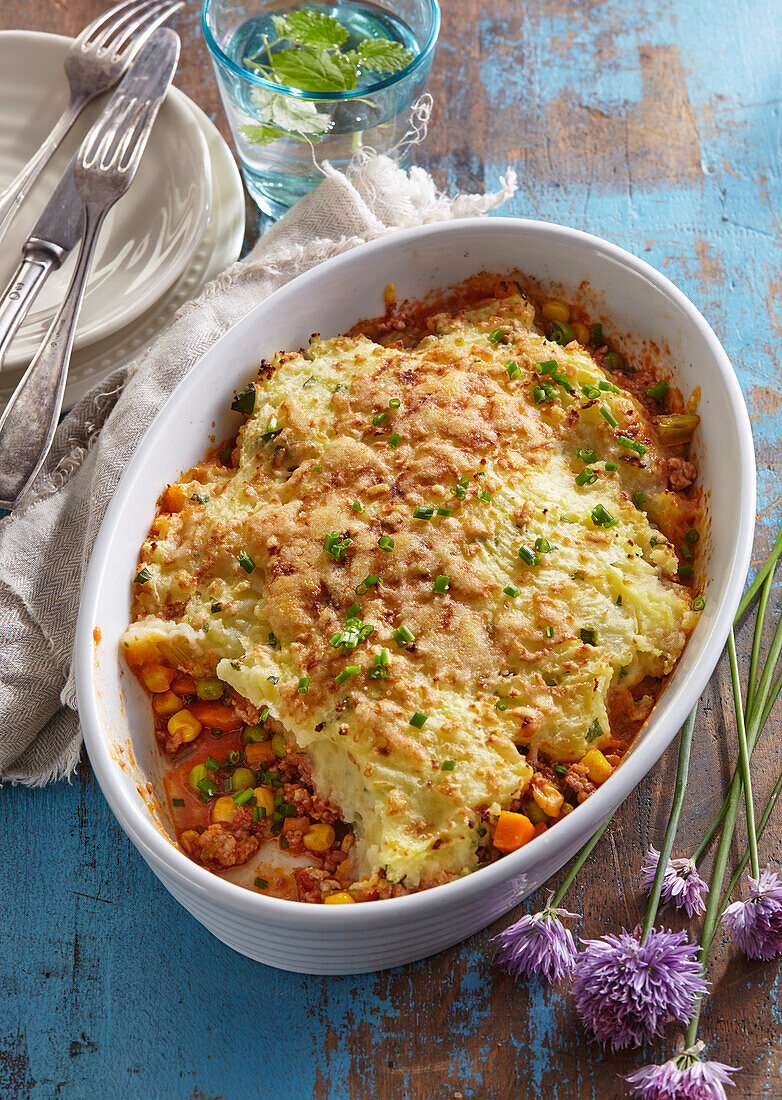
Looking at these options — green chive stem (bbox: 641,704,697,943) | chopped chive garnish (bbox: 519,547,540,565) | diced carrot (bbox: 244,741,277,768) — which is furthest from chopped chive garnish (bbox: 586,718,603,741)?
diced carrot (bbox: 244,741,277,768)

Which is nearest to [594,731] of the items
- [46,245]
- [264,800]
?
[264,800]

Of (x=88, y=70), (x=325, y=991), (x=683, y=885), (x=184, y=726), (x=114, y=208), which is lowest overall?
(x=325, y=991)

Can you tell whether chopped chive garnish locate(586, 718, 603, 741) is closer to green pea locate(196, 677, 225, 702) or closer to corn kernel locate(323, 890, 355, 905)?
corn kernel locate(323, 890, 355, 905)

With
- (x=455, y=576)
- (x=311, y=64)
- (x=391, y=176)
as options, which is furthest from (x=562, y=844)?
(x=311, y=64)

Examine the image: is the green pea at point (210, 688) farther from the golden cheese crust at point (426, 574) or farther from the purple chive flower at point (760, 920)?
the purple chive flower at point (760, 920)

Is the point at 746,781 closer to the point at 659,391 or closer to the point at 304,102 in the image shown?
the point at 659,391

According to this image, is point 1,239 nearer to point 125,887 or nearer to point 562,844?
point 125,887
